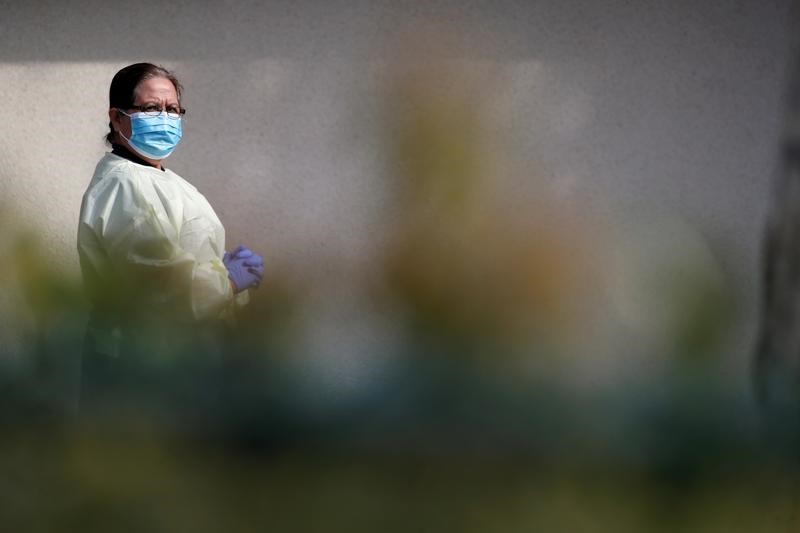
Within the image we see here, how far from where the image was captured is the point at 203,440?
49 centimetres

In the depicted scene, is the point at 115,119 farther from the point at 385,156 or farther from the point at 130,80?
the point at 385,156

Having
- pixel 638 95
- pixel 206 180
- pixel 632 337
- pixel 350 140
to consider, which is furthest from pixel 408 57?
pixel 638 95

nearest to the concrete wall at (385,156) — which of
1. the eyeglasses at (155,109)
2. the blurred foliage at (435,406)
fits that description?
the blurred foliage at (435,406)

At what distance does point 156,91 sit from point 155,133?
0.11 m

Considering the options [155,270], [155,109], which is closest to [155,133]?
[155,109]

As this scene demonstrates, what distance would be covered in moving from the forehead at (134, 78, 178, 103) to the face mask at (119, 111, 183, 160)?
3 cm

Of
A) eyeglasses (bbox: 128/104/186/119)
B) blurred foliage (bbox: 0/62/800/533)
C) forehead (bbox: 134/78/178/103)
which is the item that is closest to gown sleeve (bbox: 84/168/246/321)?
blurred foliage (bbox: 0/62/800/533)

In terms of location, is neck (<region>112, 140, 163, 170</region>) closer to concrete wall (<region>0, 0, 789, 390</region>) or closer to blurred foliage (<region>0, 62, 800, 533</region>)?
concrete wall (<region>0, 0, 789, 390</region>)

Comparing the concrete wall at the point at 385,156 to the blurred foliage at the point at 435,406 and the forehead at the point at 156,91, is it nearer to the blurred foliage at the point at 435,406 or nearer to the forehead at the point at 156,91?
the blurred foliage at the point at 435,406

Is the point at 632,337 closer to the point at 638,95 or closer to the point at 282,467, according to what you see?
the point at 282,467

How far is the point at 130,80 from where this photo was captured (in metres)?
1.83

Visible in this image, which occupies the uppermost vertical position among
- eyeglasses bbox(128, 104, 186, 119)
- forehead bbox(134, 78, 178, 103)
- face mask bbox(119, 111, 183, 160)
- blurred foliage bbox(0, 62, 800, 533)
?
forehead bbox(134, 78, 178, 103)

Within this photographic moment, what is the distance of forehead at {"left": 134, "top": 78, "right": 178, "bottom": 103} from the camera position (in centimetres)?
186

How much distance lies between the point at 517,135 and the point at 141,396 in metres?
0.24
